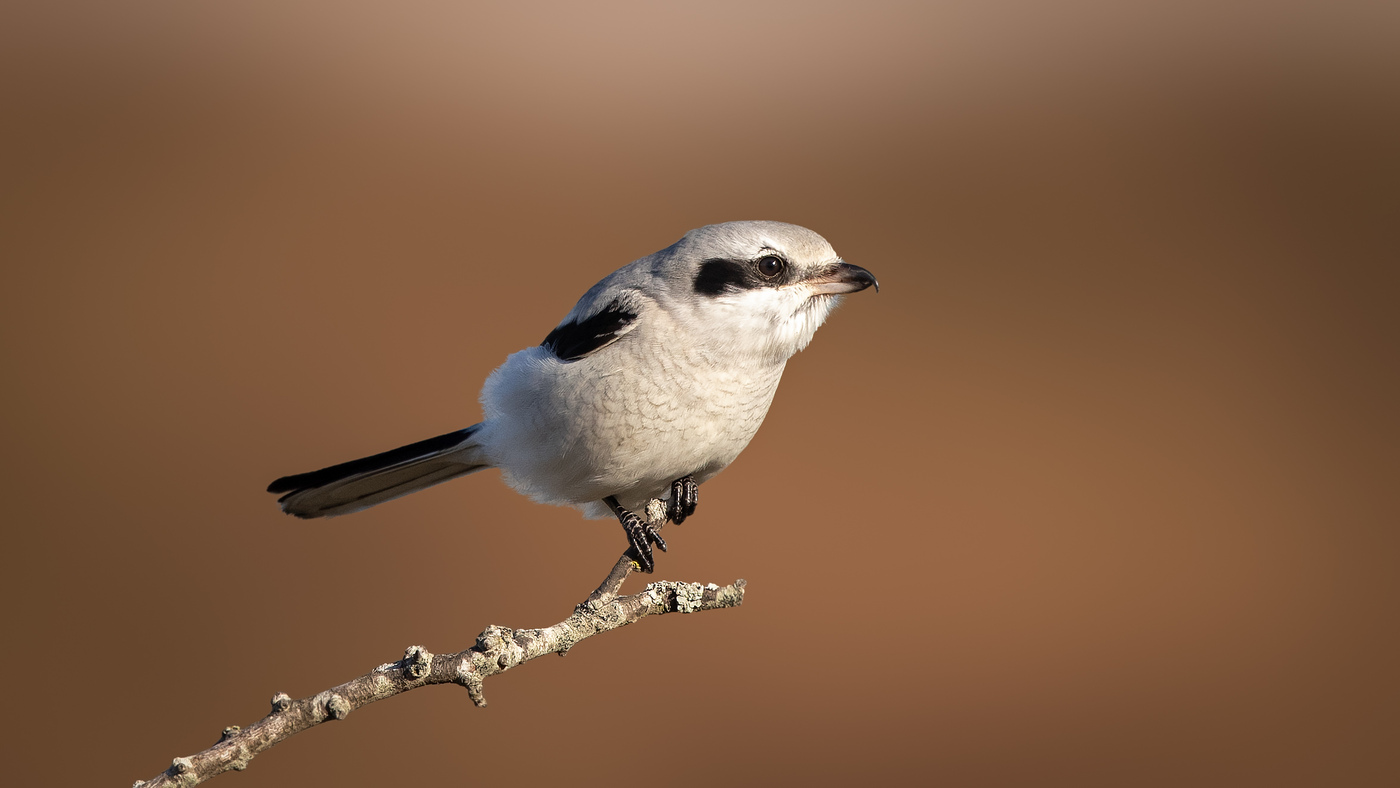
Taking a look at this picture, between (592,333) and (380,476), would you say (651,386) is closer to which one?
(592,333)

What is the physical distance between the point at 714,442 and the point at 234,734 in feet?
3.41

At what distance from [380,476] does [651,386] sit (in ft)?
2.52

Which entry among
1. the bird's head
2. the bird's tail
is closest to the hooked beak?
the bird's head

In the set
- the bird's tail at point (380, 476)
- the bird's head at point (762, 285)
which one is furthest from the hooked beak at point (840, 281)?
the bird's tail at point (380, 476)

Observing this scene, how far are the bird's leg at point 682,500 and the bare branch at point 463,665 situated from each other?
1.01 ft

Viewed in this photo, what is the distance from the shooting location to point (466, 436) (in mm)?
2211

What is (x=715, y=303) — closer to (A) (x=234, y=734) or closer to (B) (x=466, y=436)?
(B) (x=466, y=436)

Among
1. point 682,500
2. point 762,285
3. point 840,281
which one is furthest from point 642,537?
point 840,281

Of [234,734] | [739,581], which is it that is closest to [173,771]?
[234,734]

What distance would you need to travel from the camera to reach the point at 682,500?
2070mm

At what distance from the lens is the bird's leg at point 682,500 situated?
2.06m

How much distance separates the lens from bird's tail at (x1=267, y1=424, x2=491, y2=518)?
206 cm

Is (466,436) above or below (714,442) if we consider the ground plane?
above

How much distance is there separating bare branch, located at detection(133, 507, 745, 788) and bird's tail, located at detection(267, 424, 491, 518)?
2.32ft
